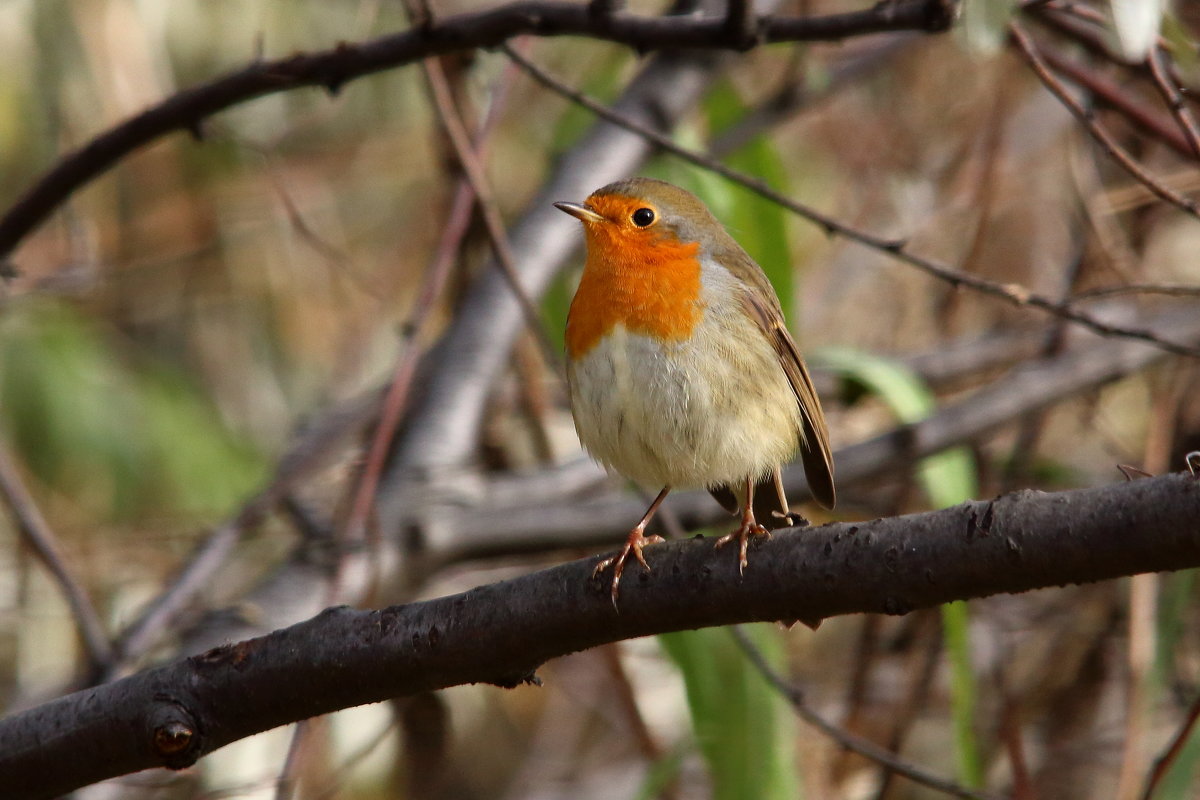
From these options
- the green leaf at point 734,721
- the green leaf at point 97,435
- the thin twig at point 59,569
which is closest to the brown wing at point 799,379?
the green leaf at point 734,721

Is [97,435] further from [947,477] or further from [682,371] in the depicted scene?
[682,371]

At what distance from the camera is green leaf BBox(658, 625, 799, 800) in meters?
3.83

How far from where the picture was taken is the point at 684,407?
3.07 metres

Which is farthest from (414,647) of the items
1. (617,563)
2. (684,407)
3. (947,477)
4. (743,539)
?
(947,477)

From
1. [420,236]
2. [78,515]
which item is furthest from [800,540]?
[420,236]

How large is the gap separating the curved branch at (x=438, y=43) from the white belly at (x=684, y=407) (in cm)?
77

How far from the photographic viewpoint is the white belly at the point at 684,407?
121 inches

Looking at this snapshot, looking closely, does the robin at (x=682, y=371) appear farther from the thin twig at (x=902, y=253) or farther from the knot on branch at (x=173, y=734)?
the knot on branch at (x=173, y=734)

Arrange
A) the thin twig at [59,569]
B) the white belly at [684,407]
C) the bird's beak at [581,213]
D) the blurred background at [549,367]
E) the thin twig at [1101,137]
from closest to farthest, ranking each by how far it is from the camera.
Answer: the thin twig at [1101,137]
the white belly at [684,407]
the thin twig at [59,569]
the bird's beak at [581,213]
the blurred background at [549,367]

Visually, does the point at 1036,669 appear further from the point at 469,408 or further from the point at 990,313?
the point at 469,408

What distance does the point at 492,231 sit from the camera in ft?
11.5

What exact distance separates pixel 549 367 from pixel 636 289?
1163mm

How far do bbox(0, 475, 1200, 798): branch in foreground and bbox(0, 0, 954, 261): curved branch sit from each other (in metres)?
0.97

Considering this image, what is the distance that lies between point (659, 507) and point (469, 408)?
1.46 metres
